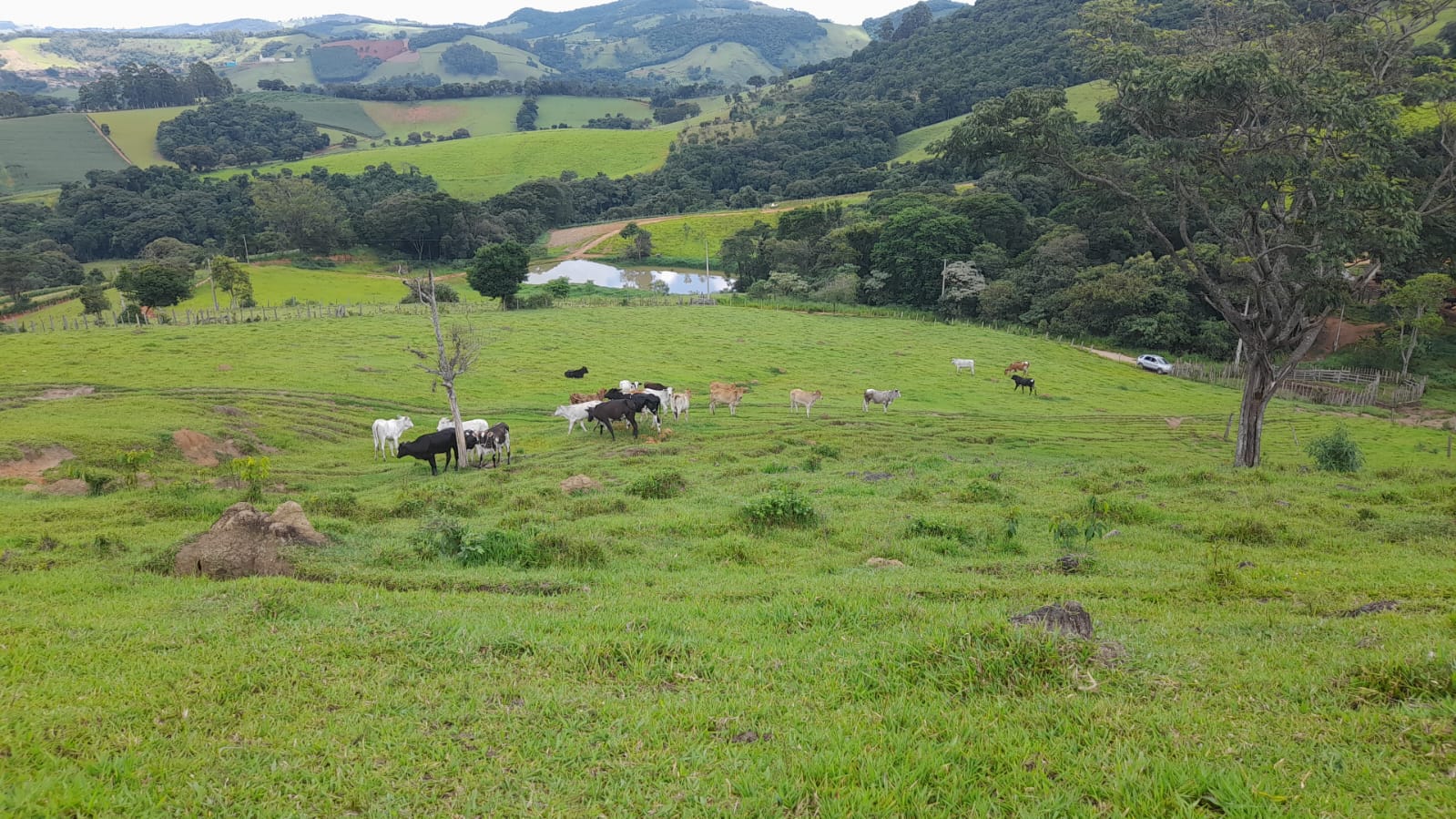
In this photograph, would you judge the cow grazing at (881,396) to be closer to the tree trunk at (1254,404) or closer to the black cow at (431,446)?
the tree trunk at (1254,404)

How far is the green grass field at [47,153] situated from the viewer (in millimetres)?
116688

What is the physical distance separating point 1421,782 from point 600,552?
872 cm

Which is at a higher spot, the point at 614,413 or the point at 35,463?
the point at 614,413

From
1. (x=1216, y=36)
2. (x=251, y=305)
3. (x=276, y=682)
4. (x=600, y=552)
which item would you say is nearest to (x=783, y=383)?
(x=1216, y=36)

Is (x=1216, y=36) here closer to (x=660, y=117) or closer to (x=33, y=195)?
(x=33, y=195)

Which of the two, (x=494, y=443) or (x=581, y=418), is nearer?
(x=494, y=443)

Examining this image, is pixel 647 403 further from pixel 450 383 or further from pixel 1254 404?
pixel 1254 404

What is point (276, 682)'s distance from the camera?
6.10m

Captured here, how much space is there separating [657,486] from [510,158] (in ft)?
439

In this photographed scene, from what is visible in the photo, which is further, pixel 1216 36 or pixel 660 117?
pixel 660 117

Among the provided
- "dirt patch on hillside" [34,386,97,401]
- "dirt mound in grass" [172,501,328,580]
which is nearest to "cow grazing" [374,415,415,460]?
"dirt patch on hillside" [34,386,97,401]

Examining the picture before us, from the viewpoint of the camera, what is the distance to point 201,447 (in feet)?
71.4

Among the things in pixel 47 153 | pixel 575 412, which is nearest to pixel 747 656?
pixel 575 412

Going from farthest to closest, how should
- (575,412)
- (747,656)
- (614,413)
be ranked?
(575,412) < (614,413) < (747,656)
